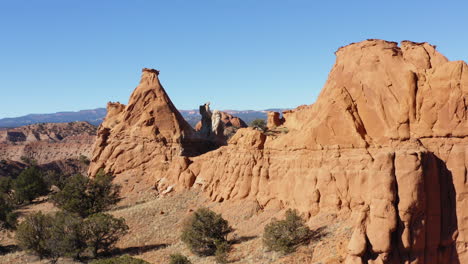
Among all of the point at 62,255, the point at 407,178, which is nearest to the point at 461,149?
the point at 407,178

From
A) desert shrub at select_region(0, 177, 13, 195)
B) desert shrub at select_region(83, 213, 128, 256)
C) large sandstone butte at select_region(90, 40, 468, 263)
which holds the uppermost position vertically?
large sandstone butte at select_region(90, 40, 468, 263)

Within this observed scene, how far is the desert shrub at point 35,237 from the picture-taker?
3538 cm

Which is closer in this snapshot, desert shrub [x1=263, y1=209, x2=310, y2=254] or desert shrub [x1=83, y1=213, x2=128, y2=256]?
desert shrub [x1=263, y1=209, x2=310, y2=254]

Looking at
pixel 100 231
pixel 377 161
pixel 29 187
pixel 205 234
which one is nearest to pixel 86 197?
pixel 100 231

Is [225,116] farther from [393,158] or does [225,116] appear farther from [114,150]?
[393,158]

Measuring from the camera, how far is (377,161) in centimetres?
1970

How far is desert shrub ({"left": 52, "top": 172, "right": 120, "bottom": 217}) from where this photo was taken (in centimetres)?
4469

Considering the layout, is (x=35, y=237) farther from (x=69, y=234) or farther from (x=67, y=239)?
(x=67, y=239)

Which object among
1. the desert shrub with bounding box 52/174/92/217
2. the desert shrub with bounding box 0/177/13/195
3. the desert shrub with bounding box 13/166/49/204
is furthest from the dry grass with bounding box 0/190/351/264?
the desert shrub with bounding box 0/177/13/195

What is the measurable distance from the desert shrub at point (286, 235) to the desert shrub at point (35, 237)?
67.3 ft

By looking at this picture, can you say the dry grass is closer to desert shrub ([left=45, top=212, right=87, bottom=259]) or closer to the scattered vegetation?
the scattered vegetation

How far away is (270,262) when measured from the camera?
23.2 meters

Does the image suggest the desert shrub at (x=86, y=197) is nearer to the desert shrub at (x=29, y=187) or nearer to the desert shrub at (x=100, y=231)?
the desert shrub at (x=100, y=231)

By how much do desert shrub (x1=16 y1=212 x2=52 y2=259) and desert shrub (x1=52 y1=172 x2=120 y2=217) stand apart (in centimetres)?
724
